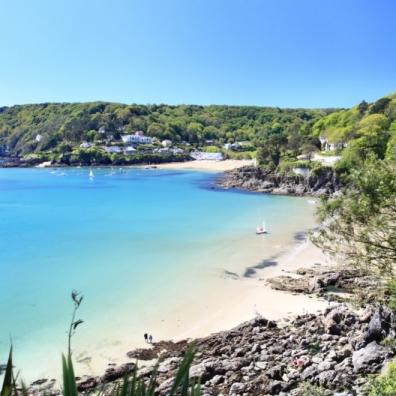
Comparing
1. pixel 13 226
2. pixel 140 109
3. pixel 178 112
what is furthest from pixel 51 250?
pixel 178 112

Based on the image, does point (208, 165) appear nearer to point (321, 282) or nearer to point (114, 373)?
point (321, 282)

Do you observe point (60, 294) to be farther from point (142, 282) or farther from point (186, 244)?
point (186, 244)

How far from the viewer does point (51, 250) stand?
1123 inches

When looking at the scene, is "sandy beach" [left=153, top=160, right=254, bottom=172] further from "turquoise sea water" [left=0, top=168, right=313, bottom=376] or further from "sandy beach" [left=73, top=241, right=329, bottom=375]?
"sandy beach" [left=73, top=241, right=329, bottom=375]

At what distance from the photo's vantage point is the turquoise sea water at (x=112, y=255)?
52.3 feet

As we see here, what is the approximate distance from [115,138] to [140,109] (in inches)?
1277

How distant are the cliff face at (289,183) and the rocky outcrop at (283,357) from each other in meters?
40.1

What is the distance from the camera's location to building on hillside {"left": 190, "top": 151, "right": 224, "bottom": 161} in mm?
134000

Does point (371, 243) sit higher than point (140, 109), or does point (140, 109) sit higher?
point (140, 109)

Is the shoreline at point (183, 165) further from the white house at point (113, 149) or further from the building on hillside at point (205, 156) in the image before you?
the white house at point (113, 149)

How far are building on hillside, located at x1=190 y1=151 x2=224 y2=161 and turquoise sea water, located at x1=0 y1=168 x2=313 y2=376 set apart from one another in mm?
78676

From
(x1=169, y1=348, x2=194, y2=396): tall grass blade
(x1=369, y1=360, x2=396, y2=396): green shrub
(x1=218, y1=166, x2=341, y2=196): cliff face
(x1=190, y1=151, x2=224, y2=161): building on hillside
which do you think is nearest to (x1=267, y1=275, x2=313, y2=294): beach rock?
(x1=369, y1=360, x2=396, y2=396): green shrub

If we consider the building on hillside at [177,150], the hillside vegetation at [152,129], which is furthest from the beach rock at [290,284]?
the building on hillside at [177,150]

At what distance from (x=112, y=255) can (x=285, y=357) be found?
1708 cm
